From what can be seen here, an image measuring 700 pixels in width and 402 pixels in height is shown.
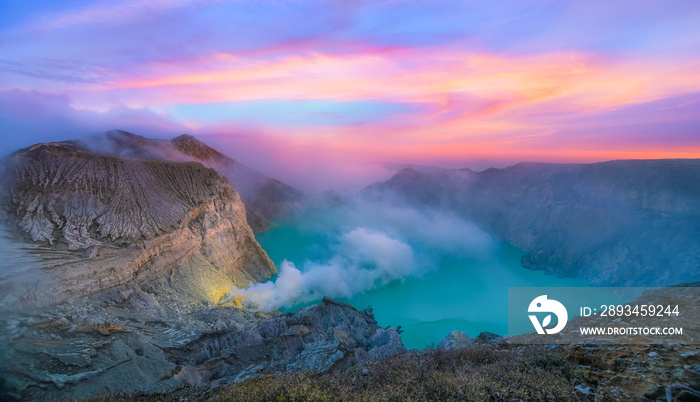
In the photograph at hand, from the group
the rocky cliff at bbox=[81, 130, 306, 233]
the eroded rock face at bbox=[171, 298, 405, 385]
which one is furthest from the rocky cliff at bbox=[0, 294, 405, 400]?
the rocky cliff at bbox=[81, 130, 306, 233]

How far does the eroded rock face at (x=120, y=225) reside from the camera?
813 inches

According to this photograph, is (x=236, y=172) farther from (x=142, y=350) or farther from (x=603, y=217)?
(x=603, y=217)

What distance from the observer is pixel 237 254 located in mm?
38781

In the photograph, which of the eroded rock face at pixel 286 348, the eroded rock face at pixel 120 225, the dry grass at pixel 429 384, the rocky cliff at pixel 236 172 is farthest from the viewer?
the rocky cliff at pixel 236 172

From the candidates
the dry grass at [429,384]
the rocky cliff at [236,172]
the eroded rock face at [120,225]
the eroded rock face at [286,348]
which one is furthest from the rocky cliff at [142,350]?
the rocky cliff at [236,172]

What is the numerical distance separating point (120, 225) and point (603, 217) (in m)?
58.6

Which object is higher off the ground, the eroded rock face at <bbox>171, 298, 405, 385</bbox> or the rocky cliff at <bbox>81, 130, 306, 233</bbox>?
the rocky cliff at <bbox>81, 130, 306, 233</bbox>

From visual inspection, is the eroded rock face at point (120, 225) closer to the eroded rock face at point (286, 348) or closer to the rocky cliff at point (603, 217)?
the eroded rock face at point (286, 348)

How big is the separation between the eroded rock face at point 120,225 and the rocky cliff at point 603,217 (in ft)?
150

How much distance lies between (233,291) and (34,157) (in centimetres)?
2031

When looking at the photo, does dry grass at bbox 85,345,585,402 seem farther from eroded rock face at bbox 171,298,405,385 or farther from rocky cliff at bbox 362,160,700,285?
rocky cliff at bbox 362,160,700,285

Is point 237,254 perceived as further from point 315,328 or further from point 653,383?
point 653,383

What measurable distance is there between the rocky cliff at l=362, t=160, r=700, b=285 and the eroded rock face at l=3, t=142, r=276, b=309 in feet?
150

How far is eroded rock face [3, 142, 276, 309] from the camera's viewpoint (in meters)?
20.7
